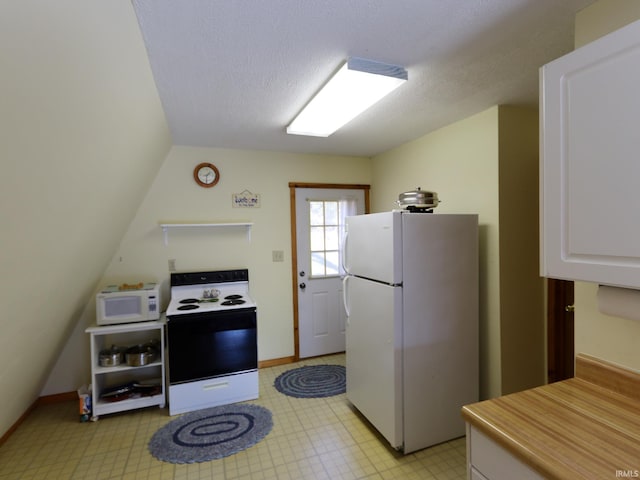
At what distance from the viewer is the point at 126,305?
2.81 metres

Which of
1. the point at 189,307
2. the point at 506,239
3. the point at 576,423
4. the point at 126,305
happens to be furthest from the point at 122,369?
the point at 506,239

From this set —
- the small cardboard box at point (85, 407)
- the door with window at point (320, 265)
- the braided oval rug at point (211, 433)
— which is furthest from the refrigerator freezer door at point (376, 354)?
the small cardboard box at point (85, 407)

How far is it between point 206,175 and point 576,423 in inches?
129

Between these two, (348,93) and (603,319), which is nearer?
(603,319)

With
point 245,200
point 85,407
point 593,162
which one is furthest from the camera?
point 245,200

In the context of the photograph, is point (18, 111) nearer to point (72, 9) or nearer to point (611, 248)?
point (72, 9)

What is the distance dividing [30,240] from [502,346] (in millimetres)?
2780

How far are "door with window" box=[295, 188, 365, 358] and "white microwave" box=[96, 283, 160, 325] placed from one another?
149 cm

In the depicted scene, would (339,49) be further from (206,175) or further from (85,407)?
(85,407)

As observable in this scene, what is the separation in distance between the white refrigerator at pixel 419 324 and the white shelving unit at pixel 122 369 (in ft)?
5.78

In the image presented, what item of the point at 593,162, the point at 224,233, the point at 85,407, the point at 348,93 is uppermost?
the point at 348,93

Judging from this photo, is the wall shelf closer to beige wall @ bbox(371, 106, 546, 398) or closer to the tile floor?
the tile floor

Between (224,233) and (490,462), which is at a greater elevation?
(224,233)

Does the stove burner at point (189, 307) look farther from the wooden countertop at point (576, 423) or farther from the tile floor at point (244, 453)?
the wooden countertop at point (576, 423)
